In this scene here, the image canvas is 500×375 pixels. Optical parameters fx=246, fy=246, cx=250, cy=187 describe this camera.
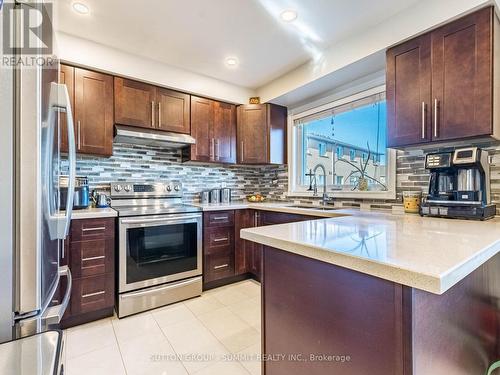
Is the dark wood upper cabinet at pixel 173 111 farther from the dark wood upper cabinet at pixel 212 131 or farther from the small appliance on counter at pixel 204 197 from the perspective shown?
the small appliance on counter at pixel 204 197

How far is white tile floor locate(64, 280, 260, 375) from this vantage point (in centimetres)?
155

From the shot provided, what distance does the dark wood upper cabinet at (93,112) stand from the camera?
229 cm

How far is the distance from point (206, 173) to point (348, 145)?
6.01 feet

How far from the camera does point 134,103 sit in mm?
2555

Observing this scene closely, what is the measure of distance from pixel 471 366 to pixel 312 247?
1.01m

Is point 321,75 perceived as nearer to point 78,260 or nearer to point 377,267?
point 377,267

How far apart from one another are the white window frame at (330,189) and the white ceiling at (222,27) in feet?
1.99

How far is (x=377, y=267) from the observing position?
2.31 ft

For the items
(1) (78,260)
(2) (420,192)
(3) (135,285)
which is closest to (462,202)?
(2) (420,192)

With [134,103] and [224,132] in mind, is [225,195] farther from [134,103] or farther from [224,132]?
[134,103]

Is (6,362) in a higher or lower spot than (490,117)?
lower

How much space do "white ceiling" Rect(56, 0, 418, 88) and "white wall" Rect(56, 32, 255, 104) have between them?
0.23ft

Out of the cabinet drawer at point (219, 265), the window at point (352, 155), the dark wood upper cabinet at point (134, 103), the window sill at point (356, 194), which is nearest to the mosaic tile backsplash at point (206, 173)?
the window sill at point (356, 194)

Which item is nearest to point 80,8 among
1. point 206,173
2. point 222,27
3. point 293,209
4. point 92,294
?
point 222,27
